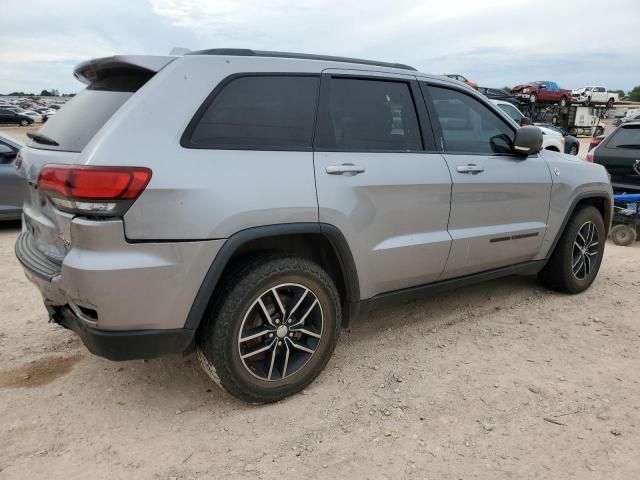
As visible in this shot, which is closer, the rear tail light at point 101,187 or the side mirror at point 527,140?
the rear tail light at point 101,187

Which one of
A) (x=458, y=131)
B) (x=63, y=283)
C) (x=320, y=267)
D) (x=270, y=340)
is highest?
(x=458, y=131)

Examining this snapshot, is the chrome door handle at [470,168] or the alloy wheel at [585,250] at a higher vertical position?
the chrome door handle at [470,168]

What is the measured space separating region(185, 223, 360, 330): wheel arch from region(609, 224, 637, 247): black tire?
5.13m

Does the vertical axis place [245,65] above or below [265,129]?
above

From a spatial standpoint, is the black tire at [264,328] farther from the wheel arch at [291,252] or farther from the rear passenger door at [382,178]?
the rear passenger door at [382,178]

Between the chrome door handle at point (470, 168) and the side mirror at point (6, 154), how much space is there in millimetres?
6134

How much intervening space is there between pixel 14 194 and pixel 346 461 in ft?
20.7

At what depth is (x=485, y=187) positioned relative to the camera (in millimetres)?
3693

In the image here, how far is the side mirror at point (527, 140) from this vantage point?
383 centimetres

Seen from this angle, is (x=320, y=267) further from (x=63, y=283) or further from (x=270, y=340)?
(x=63, y=283)

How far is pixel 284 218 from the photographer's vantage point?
8.94 feet

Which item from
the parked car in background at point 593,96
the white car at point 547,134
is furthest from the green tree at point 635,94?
the white car at point 547,134

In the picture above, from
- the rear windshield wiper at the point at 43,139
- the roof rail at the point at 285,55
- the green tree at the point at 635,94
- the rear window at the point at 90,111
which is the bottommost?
the green tree at the point at 635,94

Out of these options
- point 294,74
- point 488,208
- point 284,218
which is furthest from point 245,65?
point 488,208
